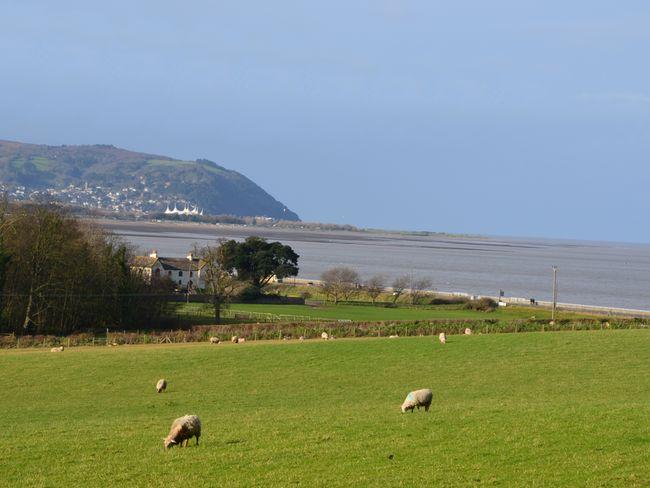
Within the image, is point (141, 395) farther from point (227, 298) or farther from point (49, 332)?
point (227, 298)

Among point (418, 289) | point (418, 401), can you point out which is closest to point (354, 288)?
point (418, 289)

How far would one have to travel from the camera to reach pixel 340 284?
334 feet

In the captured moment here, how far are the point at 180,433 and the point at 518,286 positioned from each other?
12070cm

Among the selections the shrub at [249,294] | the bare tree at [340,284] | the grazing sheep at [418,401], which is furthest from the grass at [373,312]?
the grazing sheep at [418,401]

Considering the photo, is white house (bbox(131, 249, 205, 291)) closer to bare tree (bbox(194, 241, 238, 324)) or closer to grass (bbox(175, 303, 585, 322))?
bare tree (bbox(194, 241, 238, 324))

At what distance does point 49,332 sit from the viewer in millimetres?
59406

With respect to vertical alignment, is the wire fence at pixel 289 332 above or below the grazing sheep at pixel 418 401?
below

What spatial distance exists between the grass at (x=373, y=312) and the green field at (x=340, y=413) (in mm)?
33254

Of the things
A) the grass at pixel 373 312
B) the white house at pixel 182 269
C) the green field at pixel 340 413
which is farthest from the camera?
the white house at pixel 182 269

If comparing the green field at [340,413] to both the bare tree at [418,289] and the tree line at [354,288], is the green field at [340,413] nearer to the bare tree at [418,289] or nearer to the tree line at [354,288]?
the bare tree at [418,289]

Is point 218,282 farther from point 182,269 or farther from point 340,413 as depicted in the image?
point 340,413

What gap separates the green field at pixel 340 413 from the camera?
50.6ft

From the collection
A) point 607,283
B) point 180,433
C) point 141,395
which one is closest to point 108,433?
point 180,433

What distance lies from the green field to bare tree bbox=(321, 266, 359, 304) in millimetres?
57821
